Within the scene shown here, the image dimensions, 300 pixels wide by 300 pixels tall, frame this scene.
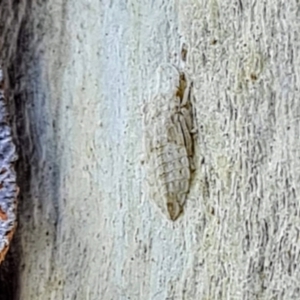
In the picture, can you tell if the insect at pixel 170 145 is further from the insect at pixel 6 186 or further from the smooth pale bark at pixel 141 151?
the insect at pixel 6 186

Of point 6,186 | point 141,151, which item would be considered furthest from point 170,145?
point 6,186

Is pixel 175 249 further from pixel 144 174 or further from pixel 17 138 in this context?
pixel 17 138

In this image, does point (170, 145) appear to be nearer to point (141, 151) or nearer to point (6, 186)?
point (141, 151)

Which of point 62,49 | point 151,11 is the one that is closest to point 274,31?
point 151,11

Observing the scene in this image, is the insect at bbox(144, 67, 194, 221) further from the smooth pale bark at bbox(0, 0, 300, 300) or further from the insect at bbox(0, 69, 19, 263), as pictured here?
the insect at bbox(0, 69, 19, 263)

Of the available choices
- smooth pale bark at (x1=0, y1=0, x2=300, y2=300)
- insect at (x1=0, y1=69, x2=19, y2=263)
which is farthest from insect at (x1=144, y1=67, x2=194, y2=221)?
insect at (x1=0, y1=69, x2=19, y2=263)

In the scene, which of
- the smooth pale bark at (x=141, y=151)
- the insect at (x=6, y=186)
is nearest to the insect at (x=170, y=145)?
the smooth pale bark at (x=141, y=151)

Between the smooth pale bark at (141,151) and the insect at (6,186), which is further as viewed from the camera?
the insect at (6,186)
